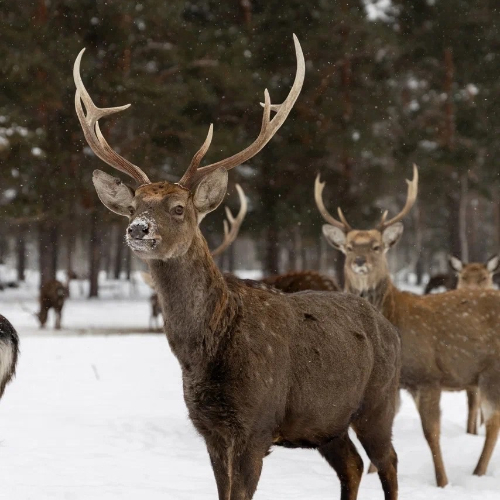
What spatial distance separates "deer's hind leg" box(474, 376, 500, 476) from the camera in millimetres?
7164

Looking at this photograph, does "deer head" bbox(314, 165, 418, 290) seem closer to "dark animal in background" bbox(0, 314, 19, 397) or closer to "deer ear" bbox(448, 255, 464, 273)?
"deer ear" bbox(448, 255, 464, 273)

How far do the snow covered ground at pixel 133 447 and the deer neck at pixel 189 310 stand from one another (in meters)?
1.66

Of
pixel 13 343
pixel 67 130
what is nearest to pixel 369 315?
pixel 13 343

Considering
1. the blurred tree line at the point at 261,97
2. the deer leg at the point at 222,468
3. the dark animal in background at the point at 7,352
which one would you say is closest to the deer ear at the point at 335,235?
the deer leg at the point at 222,468

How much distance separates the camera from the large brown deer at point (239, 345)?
405cm

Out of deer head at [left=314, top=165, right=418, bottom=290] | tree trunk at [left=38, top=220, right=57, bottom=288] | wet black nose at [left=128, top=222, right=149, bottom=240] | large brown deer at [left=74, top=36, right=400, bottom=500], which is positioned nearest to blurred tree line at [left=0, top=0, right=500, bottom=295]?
tree trunk at [left=38, top=220, right=57, bottom=288]

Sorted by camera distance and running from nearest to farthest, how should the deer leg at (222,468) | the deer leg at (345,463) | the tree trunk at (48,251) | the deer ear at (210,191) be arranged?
the deer leg at (222,468)
the deer ear at (210,191)
the deer leg at (345,463)
the tree trunk at (48,251)

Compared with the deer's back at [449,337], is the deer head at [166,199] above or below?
above

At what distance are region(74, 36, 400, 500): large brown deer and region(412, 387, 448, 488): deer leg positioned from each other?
2.22 m

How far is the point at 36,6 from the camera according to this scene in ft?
70.0

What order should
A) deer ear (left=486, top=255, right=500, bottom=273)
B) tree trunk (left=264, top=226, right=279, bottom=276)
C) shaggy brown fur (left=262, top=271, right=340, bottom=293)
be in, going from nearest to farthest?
shaggy brown fur (left=262, top=271, right=340, bottom=293) → deer ear (left=486, top=255, right=500, bottom=273) → tree trunk (left=264, top=226, right=279, bottom=276)

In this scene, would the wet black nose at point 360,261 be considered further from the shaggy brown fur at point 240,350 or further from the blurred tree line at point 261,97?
the blurred tree line at point 261,97

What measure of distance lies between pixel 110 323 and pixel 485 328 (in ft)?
53.2

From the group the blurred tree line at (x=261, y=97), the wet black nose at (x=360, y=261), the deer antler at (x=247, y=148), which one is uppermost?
the blurred tree line at (x=261, y=97)
